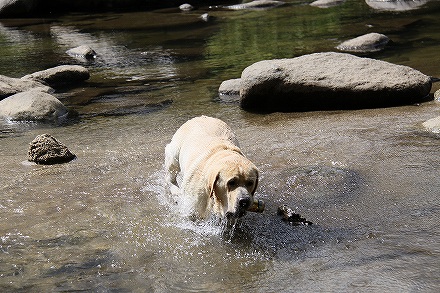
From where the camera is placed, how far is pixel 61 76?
14102 mm

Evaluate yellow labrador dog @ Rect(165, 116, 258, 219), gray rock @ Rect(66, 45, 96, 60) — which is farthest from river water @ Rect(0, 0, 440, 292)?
gray rock @ Rect(66, 45, 96, 60)

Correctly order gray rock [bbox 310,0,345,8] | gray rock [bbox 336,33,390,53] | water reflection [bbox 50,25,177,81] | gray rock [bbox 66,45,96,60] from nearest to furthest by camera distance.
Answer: water reflection [bbox 50,25,177,81] < gray rock [bbox 336,33,390,53] < gray rock [bbox 66,45,96,60] < gray rock [bbox 310,0,345,8]

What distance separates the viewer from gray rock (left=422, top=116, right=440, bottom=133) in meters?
8.68

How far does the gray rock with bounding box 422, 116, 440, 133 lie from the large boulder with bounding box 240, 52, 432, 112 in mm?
1682

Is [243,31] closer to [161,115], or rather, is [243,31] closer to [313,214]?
[161,115]

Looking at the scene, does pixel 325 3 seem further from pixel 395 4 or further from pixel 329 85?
pixel 329 85

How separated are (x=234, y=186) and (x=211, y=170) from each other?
1.00ft

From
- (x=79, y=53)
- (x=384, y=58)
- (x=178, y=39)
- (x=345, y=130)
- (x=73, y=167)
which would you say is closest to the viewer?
(x=73, y=167)

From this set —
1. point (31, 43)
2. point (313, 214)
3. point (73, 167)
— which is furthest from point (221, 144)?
point (31, 43)

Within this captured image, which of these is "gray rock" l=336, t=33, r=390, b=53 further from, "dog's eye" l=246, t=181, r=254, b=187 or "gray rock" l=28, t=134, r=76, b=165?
"dog's eye" l=246, t=181, r=254, b=187

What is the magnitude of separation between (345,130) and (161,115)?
134 inches

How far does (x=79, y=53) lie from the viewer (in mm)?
17500

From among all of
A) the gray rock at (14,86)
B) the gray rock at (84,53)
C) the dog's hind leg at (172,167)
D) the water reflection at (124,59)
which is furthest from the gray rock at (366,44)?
the dog's hind leg at (172,167)

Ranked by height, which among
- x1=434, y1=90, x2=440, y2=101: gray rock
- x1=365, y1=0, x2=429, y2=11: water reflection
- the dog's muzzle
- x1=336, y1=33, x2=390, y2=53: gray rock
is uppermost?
the dog's muzzle
